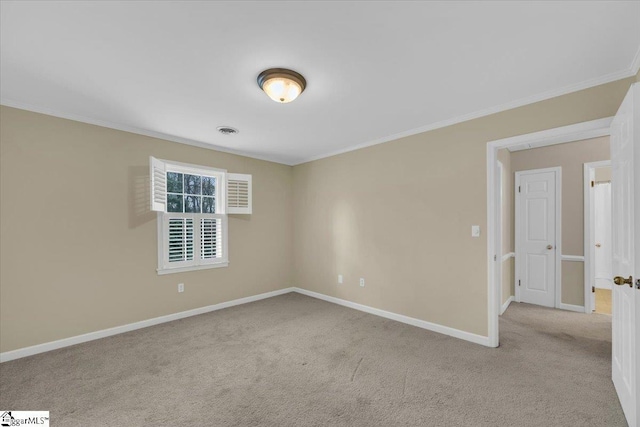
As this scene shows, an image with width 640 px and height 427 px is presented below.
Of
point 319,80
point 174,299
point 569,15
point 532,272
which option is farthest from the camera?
point 532,272

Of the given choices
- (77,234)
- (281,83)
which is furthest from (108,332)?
(281,83)

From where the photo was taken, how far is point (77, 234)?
10.1 feet

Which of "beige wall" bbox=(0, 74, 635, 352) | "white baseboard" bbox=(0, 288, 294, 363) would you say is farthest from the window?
"white baseboard" bbox=(0, 288, 294, 363)

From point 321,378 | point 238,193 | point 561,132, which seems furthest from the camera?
point 238,193

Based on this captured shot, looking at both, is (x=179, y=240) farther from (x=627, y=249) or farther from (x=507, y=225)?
(x=507, y=225)

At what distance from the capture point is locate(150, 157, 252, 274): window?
3699mm

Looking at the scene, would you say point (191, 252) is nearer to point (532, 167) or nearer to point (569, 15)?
point (569, 15)

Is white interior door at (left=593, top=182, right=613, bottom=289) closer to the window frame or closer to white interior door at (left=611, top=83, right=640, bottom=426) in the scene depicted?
white interior door at (left=611, top=83, right=640, bottom=426)

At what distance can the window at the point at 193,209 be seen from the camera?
12.1ft

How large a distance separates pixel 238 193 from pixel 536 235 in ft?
16.0

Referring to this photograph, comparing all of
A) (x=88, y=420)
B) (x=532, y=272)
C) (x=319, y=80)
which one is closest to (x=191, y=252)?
(x=88, y=420)

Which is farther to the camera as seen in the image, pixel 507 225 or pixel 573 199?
pixel 507 225

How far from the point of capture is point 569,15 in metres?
1.61

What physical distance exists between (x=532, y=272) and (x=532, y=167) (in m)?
1.71
